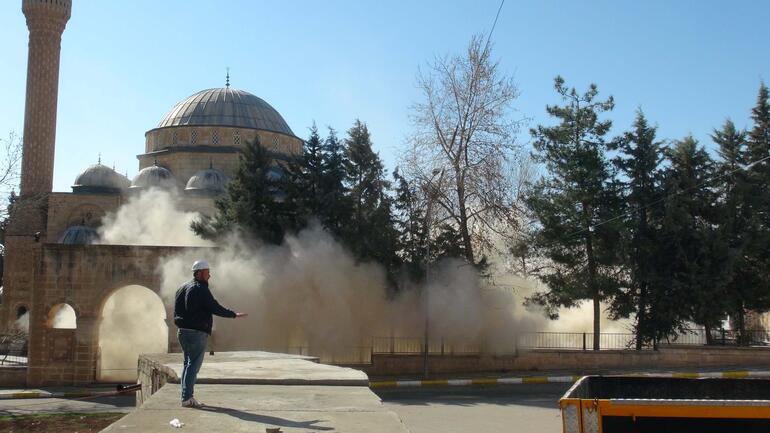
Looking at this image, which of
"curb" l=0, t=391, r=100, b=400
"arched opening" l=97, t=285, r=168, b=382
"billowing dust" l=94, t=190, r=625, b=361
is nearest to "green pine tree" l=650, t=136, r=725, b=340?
"billowing dust" l=94, t=190, r=625, b=361

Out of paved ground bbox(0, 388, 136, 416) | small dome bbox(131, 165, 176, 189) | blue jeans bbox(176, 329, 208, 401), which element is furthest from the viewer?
small dome bbox(131, 165, 176, 189)

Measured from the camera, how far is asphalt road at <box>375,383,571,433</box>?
1314cm

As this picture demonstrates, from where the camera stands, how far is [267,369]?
27.9 feet

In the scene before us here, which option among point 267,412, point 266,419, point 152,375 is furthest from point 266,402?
point 152,375

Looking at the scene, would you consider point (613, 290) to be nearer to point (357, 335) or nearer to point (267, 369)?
point (357, 335)

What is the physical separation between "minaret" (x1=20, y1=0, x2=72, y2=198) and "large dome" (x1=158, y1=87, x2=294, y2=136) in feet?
28.9

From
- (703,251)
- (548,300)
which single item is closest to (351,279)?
(548,300)

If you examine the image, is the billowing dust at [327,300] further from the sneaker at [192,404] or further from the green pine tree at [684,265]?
the sneaker at [192,404]

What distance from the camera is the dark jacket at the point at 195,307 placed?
6.47 m

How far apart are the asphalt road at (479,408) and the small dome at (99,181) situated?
27088 mm

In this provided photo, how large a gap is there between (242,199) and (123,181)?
22387 mm

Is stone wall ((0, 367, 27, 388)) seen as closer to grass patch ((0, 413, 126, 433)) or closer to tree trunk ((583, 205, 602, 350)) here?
grass patch ((0, 413, 126, 433))

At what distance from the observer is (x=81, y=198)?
38.3 meters

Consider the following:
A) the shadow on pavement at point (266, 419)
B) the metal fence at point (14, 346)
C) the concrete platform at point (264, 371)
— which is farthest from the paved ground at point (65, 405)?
the metal fence at point (14, 346)
